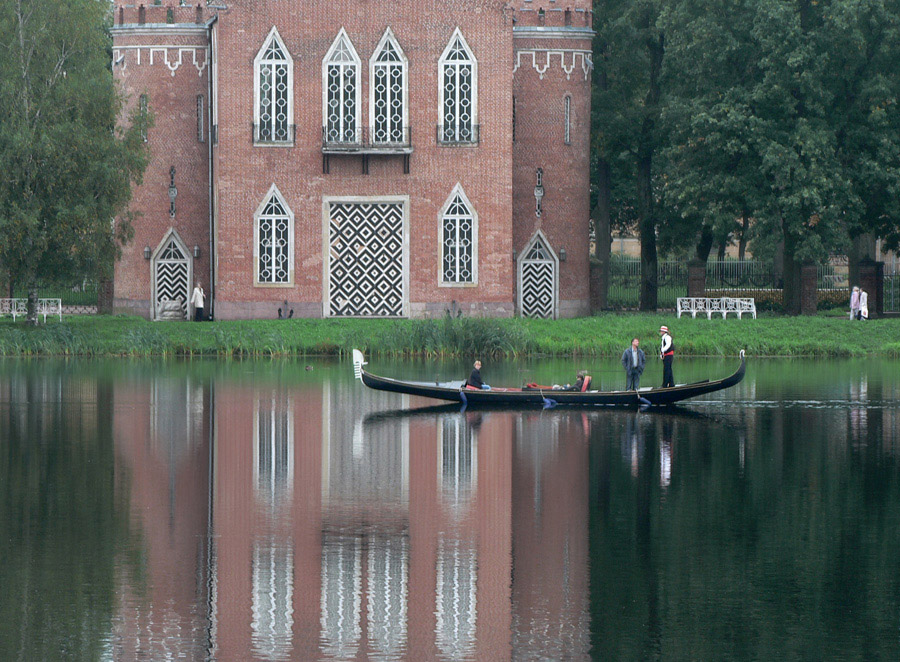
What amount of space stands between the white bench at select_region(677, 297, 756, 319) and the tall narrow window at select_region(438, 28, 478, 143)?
29.0ft

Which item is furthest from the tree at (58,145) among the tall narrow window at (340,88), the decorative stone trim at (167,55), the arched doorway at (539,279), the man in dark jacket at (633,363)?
the man in dark jacket at (633,363)

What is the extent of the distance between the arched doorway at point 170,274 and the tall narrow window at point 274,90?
234 inches

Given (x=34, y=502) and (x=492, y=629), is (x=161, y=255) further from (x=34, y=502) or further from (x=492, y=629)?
(x=492, y=629)

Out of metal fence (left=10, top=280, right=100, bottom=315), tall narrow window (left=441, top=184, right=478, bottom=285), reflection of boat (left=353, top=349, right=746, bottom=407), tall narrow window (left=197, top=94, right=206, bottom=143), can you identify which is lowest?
reflection of boat (left=353, top=349, right=746, bottom=407)

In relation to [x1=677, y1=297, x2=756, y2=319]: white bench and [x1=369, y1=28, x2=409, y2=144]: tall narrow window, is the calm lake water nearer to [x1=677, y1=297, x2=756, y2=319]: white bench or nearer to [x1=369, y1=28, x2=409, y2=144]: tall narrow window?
[x1=677, y1=297, x2=756, y2=319]: white bench

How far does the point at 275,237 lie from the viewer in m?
49.6

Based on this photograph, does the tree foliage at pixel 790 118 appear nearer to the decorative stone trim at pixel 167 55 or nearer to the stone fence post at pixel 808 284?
the stone fence post at pixel 808 284

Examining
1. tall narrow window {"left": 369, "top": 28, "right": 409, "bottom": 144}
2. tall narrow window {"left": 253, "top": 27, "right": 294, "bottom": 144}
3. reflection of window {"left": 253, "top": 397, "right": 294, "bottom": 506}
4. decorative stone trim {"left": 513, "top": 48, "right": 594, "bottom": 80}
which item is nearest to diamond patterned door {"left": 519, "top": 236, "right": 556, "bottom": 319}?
decorative stone trim {"left": 513, "top": 48, "right": 594, "bottom": 80}

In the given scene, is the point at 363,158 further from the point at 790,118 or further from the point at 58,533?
the point at 58,533

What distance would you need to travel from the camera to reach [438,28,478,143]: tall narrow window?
49469 millimetres

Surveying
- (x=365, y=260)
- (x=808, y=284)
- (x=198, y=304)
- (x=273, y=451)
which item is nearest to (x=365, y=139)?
(x=365, y=260)

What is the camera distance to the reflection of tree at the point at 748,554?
38.3 feet

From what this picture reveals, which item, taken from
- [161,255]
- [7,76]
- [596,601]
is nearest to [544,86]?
[161,255]

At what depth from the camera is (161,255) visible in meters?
53.2
